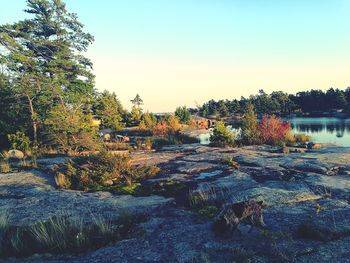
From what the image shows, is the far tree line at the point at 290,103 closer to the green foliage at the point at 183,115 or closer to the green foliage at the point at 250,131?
the green foliage at the point at 183,115

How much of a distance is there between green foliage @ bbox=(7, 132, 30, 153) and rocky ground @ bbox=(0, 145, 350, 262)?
625 cm

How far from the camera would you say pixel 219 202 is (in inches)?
277

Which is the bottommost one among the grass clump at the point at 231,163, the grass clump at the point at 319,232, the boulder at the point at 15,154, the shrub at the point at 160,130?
the grass clump at the point at 319,232

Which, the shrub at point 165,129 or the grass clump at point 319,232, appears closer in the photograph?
the grass clump at point 319,232

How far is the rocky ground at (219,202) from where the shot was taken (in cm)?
454

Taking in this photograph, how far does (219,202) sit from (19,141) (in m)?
13.7

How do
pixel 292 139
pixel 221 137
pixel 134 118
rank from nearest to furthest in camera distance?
pixel 221 137
pixel 292 139
pixel 134 118

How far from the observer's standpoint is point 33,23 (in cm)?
2097

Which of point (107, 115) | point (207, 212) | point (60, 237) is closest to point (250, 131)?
point (207, 212)

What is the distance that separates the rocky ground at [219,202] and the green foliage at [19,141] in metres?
6.25

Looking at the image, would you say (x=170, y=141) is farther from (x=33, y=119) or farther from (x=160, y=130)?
(x=33, y=119)

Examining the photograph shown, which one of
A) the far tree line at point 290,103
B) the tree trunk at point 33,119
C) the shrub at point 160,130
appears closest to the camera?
the tree trunk at point 33,119

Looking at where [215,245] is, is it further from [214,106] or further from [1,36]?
[214,106]

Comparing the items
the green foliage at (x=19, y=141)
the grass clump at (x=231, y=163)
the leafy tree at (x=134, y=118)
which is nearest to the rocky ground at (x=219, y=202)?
the grass clump at (x=231, y=163)
